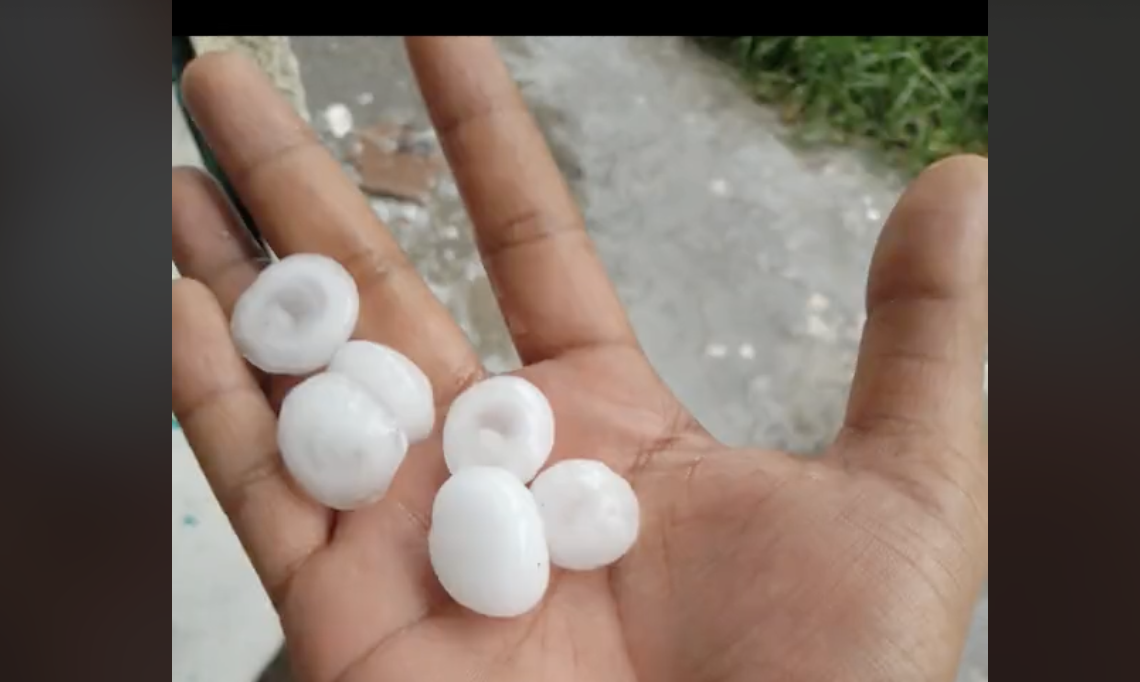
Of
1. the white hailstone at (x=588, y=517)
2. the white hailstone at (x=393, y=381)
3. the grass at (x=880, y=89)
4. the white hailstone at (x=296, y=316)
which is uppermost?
the white hailstone at (x=296, y=316)

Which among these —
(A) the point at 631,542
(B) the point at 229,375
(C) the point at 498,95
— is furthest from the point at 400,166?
(A) the point at 631,542

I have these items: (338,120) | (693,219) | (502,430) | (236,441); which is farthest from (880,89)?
(236,441)

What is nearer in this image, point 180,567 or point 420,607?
point 420,607

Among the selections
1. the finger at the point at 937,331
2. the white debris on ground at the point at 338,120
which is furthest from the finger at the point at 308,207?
the white debris on ground at the point at 338,120

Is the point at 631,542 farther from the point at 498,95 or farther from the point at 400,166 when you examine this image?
the point at 400,166

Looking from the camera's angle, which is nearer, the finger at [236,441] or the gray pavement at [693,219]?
the finger at [236,441]

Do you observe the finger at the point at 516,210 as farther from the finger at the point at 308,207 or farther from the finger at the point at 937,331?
the finger at the point at 937,331
